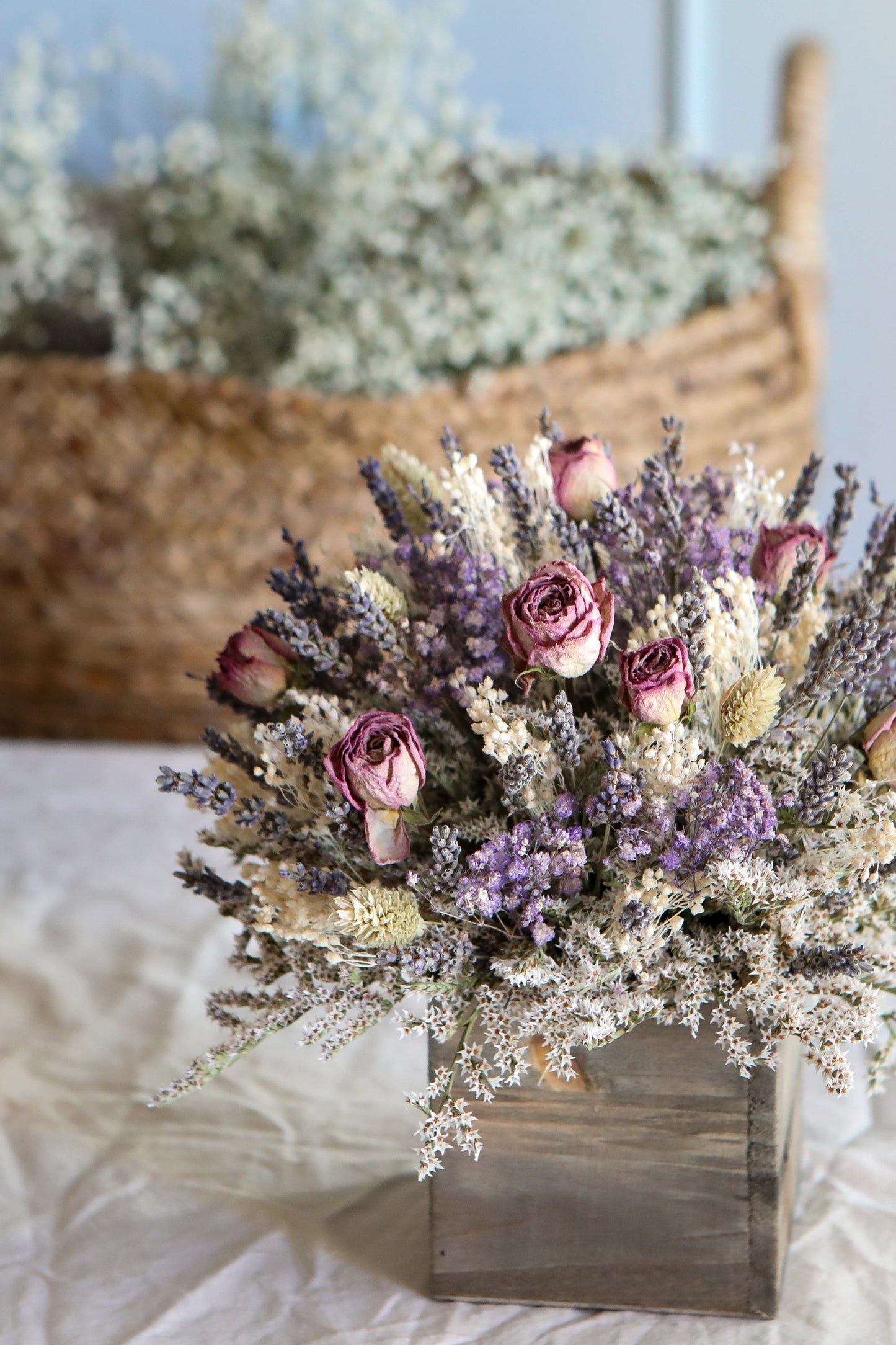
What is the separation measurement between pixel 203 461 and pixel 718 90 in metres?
1.41

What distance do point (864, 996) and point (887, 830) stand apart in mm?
89

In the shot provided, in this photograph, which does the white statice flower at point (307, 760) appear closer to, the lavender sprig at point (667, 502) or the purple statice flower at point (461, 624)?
the purple statice flower at point (461, 624)

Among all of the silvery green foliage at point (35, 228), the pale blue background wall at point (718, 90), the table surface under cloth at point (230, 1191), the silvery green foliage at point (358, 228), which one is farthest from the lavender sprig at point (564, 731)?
the pale blue background wall at point (718, 90)

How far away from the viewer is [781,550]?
72 centimetres

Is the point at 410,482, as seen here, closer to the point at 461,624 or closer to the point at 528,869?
the point at 461,624

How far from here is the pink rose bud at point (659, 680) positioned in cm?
61

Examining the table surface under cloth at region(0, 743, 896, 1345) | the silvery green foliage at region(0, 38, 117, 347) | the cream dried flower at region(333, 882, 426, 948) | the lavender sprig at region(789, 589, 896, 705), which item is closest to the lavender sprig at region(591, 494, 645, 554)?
the lavender sprig at region(789, 589, 896, 705)

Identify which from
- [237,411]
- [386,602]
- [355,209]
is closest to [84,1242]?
[386,602]

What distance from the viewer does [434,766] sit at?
2.29 ft

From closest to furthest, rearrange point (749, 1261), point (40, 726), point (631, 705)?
point (631, 705) < point (749, 1261) < point (40, 726)

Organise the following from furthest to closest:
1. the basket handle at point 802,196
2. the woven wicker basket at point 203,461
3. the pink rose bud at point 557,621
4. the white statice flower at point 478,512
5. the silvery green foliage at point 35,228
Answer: the silvery green foliage at point 35,228 < the basket handle at point 802,196 < the woven wicker basket at point 203,461 < the white statice flower at point 478,512 < the pink rose bud at point 557,621

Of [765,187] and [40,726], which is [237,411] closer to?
[40,726]

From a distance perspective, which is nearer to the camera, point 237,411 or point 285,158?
point 237,411

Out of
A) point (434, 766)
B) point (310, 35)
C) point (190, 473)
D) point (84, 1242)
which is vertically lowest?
point (84, 1242)
